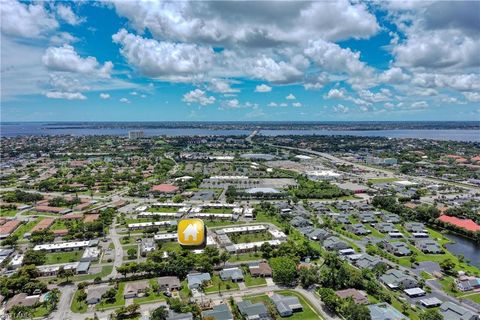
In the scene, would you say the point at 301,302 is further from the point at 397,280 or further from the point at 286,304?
the point at 397,280

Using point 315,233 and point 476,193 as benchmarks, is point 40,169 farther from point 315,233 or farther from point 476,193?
point 476,193

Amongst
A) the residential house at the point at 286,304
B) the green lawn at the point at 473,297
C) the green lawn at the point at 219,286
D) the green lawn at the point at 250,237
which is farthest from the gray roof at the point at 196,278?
the green lawn at the point at 473,297

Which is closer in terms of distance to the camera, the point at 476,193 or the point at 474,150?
the point at 476,193

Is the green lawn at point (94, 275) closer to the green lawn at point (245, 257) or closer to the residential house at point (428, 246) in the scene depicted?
the green lawn at point (245, 257)

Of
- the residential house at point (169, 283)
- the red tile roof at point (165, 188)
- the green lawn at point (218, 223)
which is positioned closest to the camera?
the residential house at point (169, 283)

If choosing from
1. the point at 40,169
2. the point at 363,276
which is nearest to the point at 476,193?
the point at 363,276
